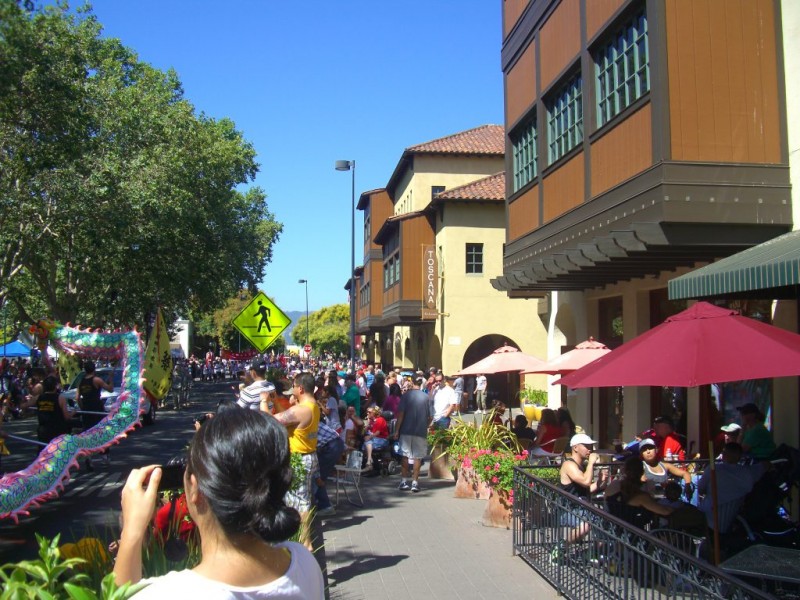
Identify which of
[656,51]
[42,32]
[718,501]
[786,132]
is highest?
[42,32]

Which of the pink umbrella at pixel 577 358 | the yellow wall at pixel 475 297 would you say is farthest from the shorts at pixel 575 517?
the yellow wall at pixel 475 297

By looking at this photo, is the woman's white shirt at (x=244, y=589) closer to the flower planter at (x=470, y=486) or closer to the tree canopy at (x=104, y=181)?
the flower planter at (x=470, y=486)

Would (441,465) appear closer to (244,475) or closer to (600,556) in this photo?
(600,556)

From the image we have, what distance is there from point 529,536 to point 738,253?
15.6 feet

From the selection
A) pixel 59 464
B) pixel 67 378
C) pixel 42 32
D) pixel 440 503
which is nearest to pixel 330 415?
pixel 440 503

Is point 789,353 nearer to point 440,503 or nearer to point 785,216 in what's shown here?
point 785,216

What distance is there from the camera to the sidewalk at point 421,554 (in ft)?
24.7

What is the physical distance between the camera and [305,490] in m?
8.48

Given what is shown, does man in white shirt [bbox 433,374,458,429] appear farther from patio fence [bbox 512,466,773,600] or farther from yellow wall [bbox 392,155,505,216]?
yellow wall [bbox 392,155,505,216]

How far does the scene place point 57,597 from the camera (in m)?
3.17

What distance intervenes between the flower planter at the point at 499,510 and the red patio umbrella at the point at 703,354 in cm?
370

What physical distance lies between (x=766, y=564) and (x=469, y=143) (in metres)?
36.2

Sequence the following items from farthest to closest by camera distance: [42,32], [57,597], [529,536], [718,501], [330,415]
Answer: [42,32]
[330,415]
[529,536]
[718,501]
[57,597]

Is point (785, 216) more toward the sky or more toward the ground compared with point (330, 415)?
more toward the sky
